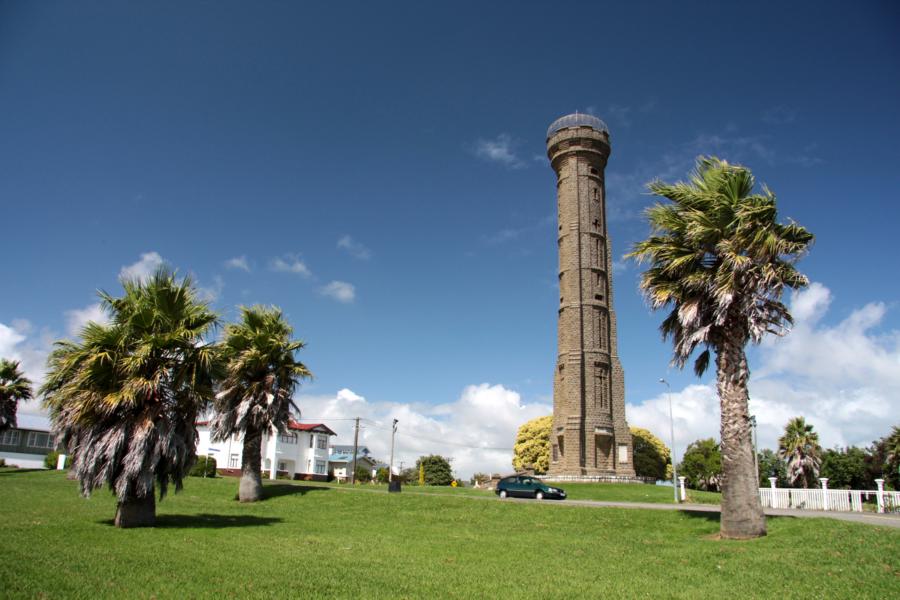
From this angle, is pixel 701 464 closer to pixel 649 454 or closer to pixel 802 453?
pixel 649 454

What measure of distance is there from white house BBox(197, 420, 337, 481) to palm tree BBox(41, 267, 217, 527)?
159 ft

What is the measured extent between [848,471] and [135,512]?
231ft

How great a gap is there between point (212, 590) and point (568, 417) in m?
44.2

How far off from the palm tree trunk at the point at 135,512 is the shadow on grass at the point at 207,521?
41 cm

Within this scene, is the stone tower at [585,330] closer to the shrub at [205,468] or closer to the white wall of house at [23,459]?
the shrub at [205,468]

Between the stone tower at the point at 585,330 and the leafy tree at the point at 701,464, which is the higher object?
the stone tower at the point at 585,330

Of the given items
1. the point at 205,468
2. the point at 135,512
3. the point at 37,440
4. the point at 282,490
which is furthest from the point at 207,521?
the point at 37,440

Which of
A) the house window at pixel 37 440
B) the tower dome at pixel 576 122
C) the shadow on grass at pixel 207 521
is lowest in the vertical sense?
the shadow on grass at pixel 207 521

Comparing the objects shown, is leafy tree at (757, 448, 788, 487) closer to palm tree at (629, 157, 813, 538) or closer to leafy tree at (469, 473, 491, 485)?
leafy tree at (469, 473, 491, 485)

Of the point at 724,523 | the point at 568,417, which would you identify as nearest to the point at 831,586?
the point at 724,523

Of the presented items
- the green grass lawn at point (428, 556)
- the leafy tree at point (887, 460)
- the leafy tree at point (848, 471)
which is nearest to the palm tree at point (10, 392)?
the green grass lawn at point (428, 556)

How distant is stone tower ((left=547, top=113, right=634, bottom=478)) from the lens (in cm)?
5122

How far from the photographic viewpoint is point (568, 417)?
5200cm

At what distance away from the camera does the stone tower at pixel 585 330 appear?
51219 mm
